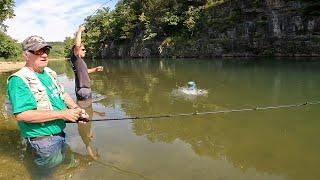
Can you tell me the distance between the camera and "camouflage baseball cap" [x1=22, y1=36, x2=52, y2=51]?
535 cm

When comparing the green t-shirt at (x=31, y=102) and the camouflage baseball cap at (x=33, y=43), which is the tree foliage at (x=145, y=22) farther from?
the camouflage baseball cap at (x=33, y=43)

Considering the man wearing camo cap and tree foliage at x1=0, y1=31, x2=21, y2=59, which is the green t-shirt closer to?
the man wearing camo cap

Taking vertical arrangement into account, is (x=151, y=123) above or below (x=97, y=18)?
below

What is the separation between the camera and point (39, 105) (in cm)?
562

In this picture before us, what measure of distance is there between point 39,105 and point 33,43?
2.97ft

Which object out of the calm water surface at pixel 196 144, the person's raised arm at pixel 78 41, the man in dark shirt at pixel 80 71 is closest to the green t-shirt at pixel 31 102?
the calm water surface at pixel 196 144

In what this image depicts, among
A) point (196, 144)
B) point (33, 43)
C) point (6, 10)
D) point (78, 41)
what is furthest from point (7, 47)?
point (33, 43)

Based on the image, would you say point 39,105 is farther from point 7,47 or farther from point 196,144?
point 7,47

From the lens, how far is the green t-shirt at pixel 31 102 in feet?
17.4

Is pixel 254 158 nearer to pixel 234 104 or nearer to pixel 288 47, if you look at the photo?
pixel 234 104

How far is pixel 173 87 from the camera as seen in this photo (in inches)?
712

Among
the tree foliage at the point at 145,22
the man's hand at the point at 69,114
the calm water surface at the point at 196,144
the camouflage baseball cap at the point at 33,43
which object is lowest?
the calm water surface at the point at 196,144

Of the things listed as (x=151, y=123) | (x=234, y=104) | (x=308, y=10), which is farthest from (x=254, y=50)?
(x=151, y=123)

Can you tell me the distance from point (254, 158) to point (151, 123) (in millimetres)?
3725
